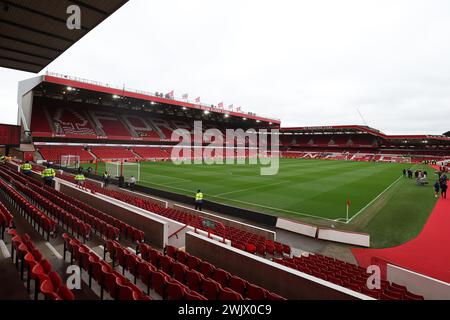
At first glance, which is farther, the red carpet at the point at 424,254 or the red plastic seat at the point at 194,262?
the red carpet at the point at 424,254

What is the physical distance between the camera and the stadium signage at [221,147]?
54.8m

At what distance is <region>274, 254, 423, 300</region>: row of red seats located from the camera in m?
5.19

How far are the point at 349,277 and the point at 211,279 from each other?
374 cm

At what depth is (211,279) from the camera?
4.93m

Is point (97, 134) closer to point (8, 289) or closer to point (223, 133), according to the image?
point (223, 133)

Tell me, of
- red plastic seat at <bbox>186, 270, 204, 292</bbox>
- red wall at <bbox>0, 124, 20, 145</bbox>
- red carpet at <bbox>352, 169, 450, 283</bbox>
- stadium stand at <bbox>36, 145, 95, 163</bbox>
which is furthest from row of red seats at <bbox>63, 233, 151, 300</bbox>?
stadium stand at <bbox>36, 145, 95, 163</bbox>

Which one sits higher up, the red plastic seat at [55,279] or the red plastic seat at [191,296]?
the red plastic seat at [55,279]

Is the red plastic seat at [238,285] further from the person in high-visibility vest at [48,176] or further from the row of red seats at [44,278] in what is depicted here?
the person in high-visibility vest at [48,176]

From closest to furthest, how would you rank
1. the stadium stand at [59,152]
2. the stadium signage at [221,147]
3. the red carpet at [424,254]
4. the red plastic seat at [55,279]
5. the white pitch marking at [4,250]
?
the red plastic seat at [55,279] → the white pitch marking at [4,250] → the red carpet at [424,254] → the stadium stand at [59,152] → the stadium signage at [221,147]

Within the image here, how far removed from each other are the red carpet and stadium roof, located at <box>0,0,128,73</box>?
37.1ft

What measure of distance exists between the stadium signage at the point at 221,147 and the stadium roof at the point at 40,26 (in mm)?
39480

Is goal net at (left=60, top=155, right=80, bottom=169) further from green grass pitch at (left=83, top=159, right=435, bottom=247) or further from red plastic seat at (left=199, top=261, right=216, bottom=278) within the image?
red plastic seat at (left=199, top=261, right=216, bottom=278)

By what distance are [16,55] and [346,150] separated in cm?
8149

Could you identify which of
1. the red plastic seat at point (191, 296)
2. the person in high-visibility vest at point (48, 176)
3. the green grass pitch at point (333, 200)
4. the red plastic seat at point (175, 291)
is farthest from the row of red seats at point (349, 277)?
the person in high-visibility vest at point (48, 176)
